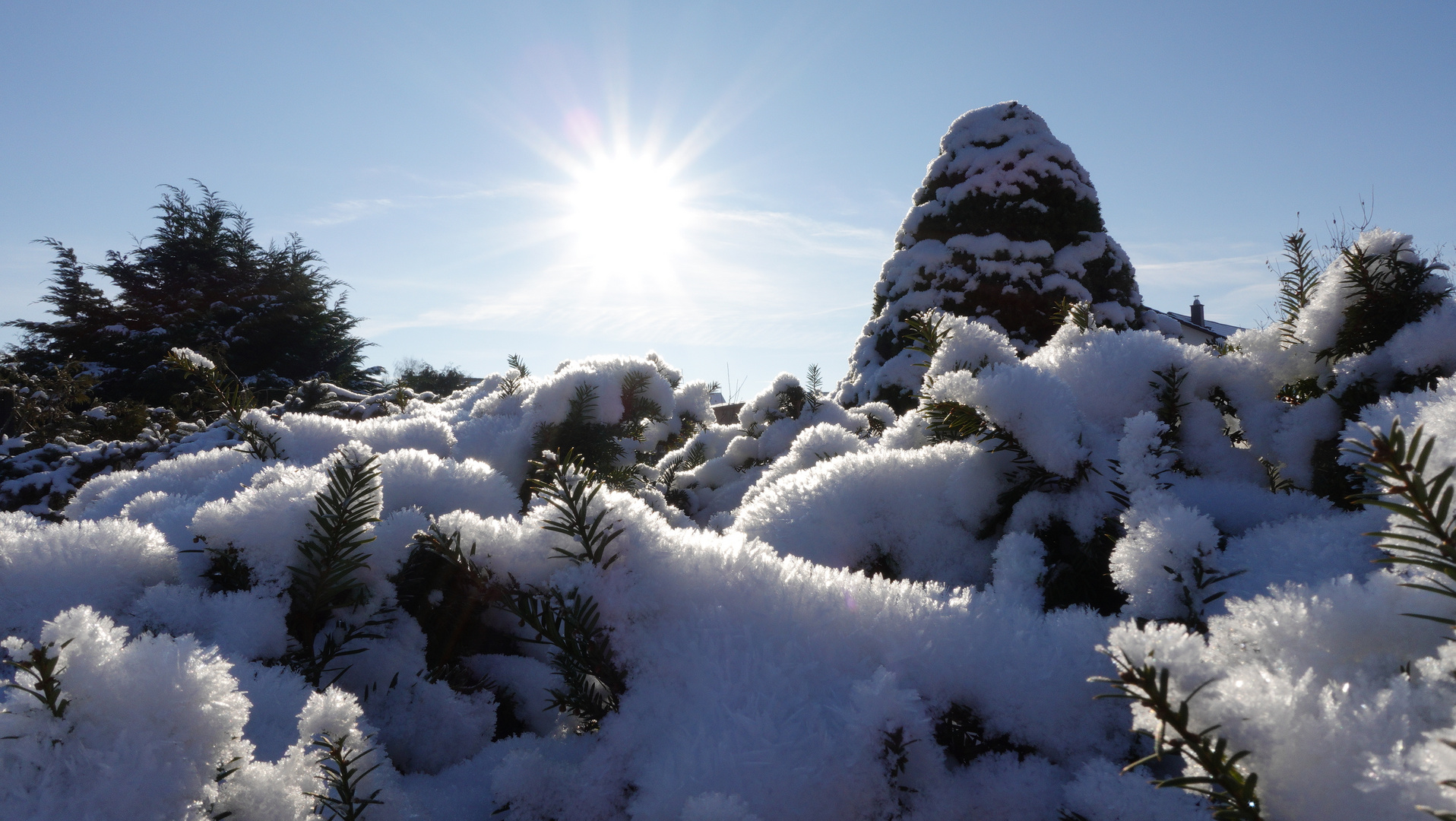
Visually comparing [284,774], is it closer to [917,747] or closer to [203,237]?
[917,747]

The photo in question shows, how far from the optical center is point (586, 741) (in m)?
0.95

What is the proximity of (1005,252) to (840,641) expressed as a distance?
6.60 meters

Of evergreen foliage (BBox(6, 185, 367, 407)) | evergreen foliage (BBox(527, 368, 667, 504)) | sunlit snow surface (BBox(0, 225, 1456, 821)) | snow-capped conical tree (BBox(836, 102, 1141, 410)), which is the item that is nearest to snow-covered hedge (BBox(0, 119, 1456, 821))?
sunlit snow surface (BBox(0, 225, 1456, 821))

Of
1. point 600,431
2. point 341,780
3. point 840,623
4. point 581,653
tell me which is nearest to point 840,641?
point 840,623

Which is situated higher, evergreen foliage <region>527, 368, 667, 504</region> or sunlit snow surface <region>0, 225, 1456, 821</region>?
evergreen foliage <region>527, 368, 667, 504</region>

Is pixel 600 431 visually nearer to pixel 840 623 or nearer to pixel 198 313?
pixel 840 623

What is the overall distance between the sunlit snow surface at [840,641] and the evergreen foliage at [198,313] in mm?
18076

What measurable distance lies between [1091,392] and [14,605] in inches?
74.5

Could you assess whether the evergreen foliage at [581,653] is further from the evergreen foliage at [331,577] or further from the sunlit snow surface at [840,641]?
the evergreen foliage at [331,577]

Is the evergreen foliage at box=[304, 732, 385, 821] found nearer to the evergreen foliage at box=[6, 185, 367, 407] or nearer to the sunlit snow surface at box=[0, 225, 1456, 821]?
the sunlit snow surface at box=[0, 225, 1456, 821]

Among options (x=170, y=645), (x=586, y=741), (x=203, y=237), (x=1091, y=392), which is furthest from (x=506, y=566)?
(x=203, y=237)

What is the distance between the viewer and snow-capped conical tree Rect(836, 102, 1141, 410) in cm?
645

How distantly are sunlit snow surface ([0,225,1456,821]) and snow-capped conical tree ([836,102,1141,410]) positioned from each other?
481 cm

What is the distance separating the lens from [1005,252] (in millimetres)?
6621
